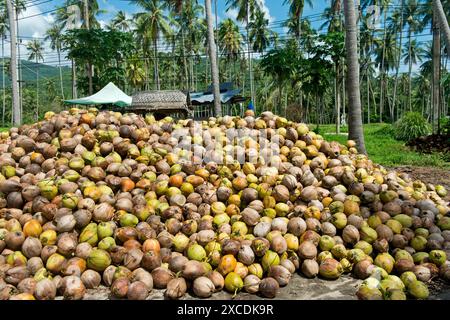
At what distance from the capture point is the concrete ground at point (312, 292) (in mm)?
3465

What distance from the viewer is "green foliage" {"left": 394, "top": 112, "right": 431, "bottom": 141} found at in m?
20.2

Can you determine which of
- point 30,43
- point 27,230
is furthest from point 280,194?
point 30,43

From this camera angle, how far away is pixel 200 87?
69.4m

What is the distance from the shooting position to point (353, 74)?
9.10 m

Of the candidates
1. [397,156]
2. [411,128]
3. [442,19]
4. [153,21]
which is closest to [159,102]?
[397,156]

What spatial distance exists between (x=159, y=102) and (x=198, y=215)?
13.1m

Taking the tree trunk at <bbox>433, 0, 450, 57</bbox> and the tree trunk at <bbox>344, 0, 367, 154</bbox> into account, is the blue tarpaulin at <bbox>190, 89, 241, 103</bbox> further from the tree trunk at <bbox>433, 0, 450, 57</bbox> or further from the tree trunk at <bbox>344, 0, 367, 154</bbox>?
the tree trunk at <bbox>344, 0, 367, 154</bbox>

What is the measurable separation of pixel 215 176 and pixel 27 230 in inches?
88.5

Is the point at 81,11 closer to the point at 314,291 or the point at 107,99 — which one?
the point at 107,99

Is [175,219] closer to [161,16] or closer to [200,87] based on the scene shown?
[161,16]

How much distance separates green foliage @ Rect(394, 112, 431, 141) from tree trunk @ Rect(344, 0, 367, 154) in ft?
41.7

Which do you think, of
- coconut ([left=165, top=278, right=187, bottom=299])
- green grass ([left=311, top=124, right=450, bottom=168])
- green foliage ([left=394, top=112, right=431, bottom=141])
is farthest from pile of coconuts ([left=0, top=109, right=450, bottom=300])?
green foliage ([left=394, top=112, right=431, bottom=141])

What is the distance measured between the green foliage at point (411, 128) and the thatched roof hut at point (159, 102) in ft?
40.3

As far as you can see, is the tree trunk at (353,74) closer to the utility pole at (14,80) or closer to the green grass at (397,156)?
the green grass at (397,156)
